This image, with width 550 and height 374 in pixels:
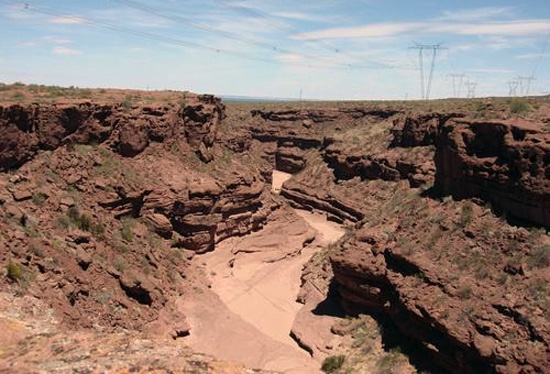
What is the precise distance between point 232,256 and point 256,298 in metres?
6.16

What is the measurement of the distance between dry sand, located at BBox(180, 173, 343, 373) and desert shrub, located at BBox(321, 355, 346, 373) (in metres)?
0.71

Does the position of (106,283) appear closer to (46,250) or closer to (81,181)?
(46,250)

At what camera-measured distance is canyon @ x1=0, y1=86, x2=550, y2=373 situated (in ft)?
66.0

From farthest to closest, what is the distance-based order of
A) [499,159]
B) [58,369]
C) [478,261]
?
1. [499,159]
2. [478,261]
3. [58,369]

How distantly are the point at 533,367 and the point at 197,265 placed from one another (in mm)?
23820

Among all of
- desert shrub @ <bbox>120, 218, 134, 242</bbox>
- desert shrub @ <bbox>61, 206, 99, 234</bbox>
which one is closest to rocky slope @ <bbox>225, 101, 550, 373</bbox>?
desert shrub @ <bbox>120, 218, 134, 242</bbox>

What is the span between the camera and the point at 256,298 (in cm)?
3478

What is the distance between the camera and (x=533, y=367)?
18.8 m

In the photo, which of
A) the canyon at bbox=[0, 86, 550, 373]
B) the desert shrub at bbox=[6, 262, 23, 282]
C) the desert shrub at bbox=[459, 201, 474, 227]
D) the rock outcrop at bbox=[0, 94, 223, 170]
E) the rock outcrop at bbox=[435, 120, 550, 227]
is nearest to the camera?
the canyon at bbox=[0, 86, 550, 373]

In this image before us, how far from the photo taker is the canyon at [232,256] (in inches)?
792

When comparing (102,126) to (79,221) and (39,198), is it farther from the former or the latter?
(79,221)

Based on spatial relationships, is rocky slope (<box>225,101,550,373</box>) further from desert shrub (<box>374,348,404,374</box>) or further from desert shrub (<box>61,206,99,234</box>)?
desert shrub (<box>61,206,99,234</box>)

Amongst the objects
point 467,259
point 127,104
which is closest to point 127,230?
point 127,104

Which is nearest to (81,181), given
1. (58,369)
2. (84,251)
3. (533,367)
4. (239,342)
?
(84,251)
